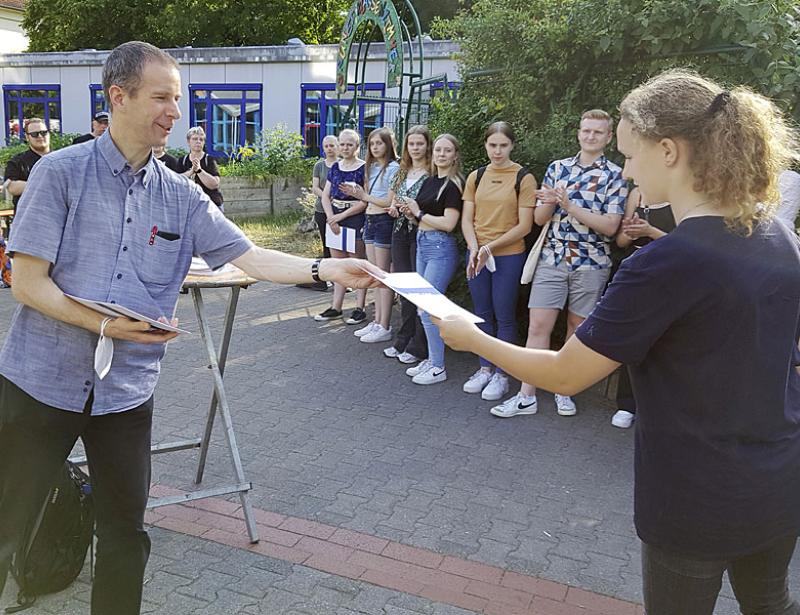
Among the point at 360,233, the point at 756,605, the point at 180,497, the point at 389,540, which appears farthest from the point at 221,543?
the point at 360,233

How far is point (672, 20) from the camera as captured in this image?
5664mm

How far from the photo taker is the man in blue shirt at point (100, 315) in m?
2.39

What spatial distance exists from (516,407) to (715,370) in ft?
13.0

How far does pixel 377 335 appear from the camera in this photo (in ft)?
25.0

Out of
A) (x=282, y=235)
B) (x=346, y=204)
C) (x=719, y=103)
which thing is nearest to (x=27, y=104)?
(x=282, y=235)

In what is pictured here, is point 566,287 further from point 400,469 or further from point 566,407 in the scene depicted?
point 400,469

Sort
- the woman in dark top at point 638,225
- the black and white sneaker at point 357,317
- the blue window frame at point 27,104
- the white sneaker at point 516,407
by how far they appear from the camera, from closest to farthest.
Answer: the woman in dark top at point 638,225
the white sneaker at point 516,407
the black and white sneaker at point 357,317
the blue window frame at point 27,104

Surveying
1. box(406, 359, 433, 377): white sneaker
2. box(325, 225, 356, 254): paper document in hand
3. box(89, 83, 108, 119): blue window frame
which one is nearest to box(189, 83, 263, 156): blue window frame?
box(89, 83, 108, 119): blue window frame

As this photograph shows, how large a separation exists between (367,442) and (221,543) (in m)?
1.54

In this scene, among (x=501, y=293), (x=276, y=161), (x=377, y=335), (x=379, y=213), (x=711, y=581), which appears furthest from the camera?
(x=276, y=161)

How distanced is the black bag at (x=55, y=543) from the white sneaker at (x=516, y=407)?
318 cm

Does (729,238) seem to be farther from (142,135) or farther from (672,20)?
(672,20)

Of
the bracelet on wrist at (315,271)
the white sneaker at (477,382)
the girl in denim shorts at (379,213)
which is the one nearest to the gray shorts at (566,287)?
the white sneaker at (477,382)

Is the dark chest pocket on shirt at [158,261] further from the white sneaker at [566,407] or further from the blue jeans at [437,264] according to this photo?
the blue jeans at [437,264]
